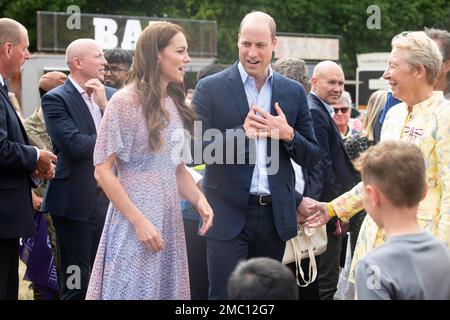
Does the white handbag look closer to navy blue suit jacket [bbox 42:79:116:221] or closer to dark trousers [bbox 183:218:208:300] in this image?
dark trousers [bbox 183:218:208:300]

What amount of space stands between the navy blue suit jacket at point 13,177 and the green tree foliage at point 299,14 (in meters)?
21.5

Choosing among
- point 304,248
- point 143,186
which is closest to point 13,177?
point 143,186

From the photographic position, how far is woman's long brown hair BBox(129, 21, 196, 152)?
397 centimetres

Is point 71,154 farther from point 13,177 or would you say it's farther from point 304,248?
point 304,248

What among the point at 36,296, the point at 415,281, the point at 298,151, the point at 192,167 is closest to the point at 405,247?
the point at 415,281

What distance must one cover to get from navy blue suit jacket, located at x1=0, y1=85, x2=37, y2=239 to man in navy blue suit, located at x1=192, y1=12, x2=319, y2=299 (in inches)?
43.0

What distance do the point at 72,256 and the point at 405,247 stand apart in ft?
10.2

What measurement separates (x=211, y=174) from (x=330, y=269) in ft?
8.21

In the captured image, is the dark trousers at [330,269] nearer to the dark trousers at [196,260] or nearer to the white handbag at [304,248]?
the white handbag at [304,248]

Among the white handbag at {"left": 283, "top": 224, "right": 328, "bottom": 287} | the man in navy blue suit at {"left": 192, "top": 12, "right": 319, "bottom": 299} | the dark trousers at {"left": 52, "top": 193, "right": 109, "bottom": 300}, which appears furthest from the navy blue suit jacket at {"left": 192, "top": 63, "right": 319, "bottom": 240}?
the dark trousers at {"left": 52, "top": 193, "right": 109, "bottom": 300}

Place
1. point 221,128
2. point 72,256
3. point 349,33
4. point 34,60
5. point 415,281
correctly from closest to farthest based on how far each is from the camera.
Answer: point 415,281
point 221,128
point 72,256
point 34,60
point 349,33

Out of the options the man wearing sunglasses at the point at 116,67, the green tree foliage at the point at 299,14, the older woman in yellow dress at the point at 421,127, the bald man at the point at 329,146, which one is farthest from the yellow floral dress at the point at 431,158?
the green tree foliage at the point at 299,14
